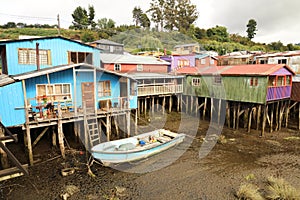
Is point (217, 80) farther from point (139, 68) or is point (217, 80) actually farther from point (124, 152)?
point (124, 152)

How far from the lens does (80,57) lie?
1723 cm

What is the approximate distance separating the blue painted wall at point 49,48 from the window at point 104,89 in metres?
2.78

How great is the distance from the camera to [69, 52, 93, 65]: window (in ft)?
55.1

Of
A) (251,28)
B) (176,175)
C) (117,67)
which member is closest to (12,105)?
(176,175)

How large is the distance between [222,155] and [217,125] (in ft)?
22.7

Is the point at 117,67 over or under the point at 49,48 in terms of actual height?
under

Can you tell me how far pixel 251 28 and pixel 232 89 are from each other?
78195 millimetres

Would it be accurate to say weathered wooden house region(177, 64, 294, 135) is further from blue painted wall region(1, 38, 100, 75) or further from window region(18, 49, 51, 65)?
window region(18, 49, 51, 65)

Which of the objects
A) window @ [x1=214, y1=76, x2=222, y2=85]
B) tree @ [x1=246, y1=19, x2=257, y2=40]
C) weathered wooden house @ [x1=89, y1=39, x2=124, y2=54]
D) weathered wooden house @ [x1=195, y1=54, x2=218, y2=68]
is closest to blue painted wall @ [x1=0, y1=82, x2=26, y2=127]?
window @ [x1=214, y1=76, x2=222, y2=85]

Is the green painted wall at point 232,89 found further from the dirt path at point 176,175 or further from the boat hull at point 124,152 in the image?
the boat hull at point 124,152

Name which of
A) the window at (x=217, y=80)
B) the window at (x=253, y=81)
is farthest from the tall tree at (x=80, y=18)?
the window at (x=253, y=81)

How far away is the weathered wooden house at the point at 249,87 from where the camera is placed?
700 inches

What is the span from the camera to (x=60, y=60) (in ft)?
53.1

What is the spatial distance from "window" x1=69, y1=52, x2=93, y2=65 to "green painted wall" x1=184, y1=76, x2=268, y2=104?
12.2 meters
